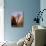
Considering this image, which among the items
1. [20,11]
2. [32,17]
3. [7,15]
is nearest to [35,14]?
[32,17]

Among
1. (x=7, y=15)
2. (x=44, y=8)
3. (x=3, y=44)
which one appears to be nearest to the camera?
(x=3, y=44)

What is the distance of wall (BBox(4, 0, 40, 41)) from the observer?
5414mm

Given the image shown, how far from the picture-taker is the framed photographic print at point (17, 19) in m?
5.48

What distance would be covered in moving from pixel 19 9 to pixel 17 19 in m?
0.41

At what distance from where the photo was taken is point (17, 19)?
550 cm

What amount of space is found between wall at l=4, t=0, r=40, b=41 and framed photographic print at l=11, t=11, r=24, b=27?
0.40 ft

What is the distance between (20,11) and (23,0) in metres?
0.45

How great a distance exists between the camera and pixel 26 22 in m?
5.52

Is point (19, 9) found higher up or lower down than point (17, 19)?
higher up

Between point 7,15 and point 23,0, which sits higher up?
point 23,0

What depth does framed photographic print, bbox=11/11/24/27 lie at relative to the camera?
5.48 m

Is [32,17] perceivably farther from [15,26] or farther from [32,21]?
[15,26]

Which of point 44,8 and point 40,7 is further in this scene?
point 40,7

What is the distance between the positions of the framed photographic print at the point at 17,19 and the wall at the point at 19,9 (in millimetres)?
121
